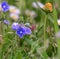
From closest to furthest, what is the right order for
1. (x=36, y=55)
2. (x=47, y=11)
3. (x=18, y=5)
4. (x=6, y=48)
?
1. (x=6, y=48)
2. (x=47, y=11)
3. (x=36, y=55)
4. (x=18, y=5)

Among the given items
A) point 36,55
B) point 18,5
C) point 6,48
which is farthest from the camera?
point 18,5

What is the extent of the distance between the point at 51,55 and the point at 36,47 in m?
0.12

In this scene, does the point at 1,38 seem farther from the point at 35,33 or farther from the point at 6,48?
the point at 35,33

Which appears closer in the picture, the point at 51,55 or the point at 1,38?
the point at 1,38

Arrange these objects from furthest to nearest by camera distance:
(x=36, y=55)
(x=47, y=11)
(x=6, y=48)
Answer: (x=36, y=55)
(x=47, y=11)
(x=6, y=48)

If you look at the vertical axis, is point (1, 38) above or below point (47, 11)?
below

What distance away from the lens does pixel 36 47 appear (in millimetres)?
1928

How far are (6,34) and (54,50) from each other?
0.30 m

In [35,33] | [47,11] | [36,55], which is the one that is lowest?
[36,55]

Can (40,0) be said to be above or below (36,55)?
above

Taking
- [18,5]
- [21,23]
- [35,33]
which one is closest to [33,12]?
[18,5]

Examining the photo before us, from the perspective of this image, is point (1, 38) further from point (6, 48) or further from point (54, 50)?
point (54, 50)

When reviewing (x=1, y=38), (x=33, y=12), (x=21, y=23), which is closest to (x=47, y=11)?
(x=21, y=23)

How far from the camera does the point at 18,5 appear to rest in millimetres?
3357
